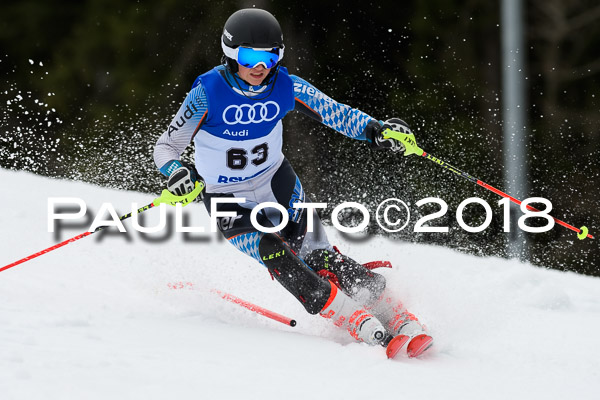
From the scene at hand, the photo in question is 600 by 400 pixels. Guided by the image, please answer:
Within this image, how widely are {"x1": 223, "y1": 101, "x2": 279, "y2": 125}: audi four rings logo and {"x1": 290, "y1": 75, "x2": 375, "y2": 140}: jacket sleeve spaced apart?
22 cm

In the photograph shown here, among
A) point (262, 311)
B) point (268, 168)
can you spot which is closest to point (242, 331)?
point (262, 311)

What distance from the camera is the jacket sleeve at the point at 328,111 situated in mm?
4070

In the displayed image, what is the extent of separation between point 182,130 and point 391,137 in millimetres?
1048

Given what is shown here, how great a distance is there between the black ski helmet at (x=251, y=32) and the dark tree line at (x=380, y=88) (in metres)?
7.68

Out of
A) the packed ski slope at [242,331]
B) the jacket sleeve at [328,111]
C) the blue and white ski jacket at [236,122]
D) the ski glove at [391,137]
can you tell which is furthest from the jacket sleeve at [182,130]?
the ski glove at [391,137]

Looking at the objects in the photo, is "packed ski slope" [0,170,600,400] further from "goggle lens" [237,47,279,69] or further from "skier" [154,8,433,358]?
"goggle lens" [237,47,279,69]

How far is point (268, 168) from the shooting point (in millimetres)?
4070

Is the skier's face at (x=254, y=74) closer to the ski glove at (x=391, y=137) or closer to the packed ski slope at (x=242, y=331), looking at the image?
the ski glove at (x=391, y=137)

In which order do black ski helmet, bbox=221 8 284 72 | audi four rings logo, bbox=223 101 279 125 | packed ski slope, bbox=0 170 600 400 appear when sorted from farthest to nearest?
audi four rings logo, bbox=223 101 279 125, black ski helmet, bbox=221 8 284 72, packed ski slope, bbox=0 170 600 400

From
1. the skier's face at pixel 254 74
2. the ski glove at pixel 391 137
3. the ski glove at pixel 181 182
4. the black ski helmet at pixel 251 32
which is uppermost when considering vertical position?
the black ski helmet at pixel 251 32

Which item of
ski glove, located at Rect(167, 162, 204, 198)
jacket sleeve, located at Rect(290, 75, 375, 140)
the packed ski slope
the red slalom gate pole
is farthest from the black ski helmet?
the packed ski slope

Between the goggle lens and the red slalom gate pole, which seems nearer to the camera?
the goggle lens

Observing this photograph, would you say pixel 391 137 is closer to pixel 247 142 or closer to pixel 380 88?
pixel 247 142

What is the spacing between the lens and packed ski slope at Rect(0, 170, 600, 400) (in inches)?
104
